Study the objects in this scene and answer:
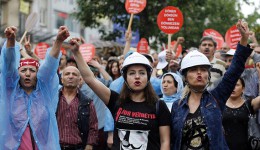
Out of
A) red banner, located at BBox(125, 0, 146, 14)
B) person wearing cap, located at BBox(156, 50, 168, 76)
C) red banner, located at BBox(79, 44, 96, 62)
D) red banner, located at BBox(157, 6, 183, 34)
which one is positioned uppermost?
red banner, located at BBox(125, 0, 146, 14)


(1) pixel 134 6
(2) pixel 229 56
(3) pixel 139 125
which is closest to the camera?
(3) pixel 139 125

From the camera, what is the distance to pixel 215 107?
502cm

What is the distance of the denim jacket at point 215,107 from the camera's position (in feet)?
16.2

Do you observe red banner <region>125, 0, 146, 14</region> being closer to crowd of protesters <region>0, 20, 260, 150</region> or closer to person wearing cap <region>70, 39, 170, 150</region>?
crowd of protesters <region>0, 20, 260, 150</region>

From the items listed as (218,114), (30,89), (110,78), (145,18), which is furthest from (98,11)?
(218,114)

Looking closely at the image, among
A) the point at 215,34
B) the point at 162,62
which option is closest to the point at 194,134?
the point at 162,62

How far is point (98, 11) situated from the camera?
2061cm

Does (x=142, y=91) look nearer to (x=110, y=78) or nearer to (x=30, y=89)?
(x=30, y=89)

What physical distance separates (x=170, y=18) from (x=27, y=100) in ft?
15.3

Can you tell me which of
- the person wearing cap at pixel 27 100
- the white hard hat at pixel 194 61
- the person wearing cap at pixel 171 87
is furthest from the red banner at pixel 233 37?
the white hard hat at pixel 194 61

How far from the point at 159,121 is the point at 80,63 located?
0.95 metres

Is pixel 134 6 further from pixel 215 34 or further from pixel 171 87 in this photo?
pixel 171 87

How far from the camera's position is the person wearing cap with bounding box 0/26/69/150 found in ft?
18.9

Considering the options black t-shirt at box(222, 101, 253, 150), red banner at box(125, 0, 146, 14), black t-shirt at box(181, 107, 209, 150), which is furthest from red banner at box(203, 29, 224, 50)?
black t-shirt at box(181, 107, 209, 150)
